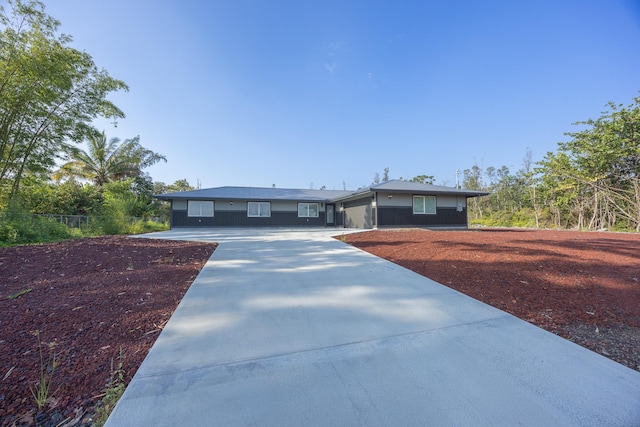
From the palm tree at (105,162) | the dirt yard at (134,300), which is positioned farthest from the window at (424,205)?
the palm tree at (105,162)

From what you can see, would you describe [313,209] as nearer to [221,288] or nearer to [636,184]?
[221,288]

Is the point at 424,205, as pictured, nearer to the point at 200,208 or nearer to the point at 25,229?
the point at 200,208

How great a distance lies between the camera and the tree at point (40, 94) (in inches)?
280

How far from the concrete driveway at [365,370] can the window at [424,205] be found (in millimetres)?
12083

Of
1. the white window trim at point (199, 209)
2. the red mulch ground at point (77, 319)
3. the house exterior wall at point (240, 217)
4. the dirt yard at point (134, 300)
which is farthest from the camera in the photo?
the white window trim at point (199, 209)

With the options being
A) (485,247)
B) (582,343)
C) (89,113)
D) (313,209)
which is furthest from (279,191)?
(582,343)

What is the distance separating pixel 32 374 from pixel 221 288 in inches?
73.5

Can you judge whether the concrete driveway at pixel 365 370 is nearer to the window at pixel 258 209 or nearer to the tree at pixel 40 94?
the tree at pixel 40 94

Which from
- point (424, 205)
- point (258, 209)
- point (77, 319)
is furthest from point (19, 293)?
point (424, 205)

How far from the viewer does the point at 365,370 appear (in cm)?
177

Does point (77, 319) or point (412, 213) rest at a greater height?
point (412, 213)

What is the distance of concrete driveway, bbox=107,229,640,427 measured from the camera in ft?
4.51

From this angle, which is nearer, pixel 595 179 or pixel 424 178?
pixel 595 179

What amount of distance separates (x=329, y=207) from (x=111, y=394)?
58.0 ft
